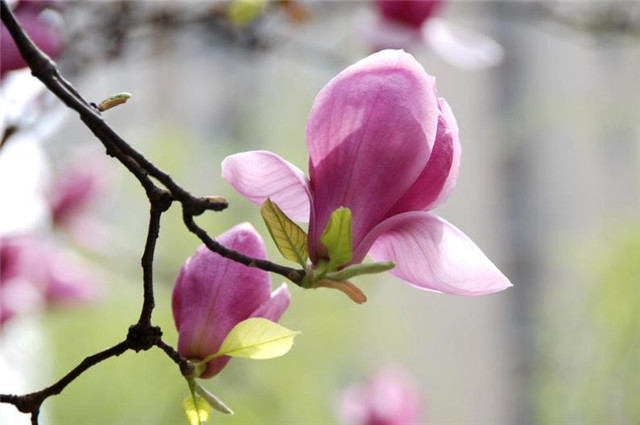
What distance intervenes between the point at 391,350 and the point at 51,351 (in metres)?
0.89

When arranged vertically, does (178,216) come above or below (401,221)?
below

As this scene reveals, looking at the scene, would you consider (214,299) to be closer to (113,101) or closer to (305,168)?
(113,101)

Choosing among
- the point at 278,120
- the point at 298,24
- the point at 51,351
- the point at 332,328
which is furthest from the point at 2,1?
the point at 278,120

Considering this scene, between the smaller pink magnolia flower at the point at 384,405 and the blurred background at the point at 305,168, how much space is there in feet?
0.46

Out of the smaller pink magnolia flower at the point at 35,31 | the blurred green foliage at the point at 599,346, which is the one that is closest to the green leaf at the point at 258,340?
the smaller pink magnolia flower at the point at 35,31

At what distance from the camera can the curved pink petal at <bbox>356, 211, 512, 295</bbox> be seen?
0.26 meters

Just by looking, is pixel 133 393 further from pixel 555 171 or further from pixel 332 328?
pixel 555 171

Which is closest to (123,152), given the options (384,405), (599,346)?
(384,405)

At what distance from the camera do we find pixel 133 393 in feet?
5.22

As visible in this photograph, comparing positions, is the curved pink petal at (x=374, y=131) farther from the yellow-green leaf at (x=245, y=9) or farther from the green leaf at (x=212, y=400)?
the yellow-green leaf at (x=245, y=9)

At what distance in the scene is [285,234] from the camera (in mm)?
265

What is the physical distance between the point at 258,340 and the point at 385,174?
2.3 inches

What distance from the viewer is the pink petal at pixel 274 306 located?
290 millimetres

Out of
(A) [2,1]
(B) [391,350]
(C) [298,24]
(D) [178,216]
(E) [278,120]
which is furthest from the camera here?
(B) [391,350]
